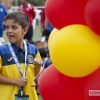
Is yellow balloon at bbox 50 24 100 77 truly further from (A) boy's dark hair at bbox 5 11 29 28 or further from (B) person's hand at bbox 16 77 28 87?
(A) boy's dark hair at bbox 5 11 29 28

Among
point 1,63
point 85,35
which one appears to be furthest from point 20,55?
point 85,35

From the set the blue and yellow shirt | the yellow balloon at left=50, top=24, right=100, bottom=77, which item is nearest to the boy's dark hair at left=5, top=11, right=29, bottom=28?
the blue and yellow shirt

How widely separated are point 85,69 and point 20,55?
97cm

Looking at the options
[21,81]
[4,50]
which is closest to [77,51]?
[21,81]

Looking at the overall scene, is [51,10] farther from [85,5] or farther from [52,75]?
[52,75]

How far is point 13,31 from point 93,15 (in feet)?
3.42

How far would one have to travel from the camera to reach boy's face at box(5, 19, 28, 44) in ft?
13.1

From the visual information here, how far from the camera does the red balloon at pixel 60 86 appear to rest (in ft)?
11.1

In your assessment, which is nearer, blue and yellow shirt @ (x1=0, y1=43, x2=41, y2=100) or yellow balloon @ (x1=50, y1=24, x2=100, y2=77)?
yellow balloon @ (x1=50, y1=24, x2=100, y2=77)

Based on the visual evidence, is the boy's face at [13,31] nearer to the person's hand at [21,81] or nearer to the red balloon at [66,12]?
the person's hand at [21,81]

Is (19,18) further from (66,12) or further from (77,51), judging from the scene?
(77,51)

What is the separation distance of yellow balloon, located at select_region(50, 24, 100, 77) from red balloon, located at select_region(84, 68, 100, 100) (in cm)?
5

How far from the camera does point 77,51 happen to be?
325cm

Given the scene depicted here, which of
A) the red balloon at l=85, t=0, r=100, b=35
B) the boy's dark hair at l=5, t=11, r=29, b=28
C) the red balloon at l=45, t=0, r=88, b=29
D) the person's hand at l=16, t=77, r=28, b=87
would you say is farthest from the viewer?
the boy's dark hair at l=5, t=11, r=29, b=28
